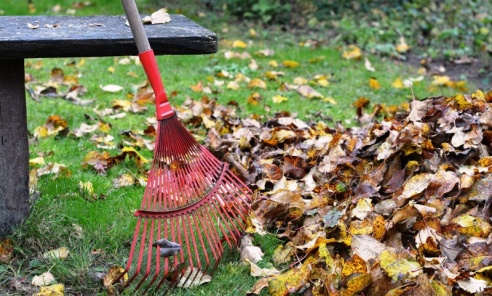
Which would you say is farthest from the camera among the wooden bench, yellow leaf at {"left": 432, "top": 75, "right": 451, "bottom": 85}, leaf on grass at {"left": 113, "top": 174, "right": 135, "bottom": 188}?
yellow leaf at {"left": 432, "top": 75, "right": 451, "bottom": 85}

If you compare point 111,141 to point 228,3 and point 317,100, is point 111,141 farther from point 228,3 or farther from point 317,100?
point 228,3

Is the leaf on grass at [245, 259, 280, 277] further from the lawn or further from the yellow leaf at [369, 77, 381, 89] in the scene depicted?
the yellow leaf at [369, 77, 381, 89]

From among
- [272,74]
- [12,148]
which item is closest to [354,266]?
[12,148]

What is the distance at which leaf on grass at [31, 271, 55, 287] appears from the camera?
92.0 inches

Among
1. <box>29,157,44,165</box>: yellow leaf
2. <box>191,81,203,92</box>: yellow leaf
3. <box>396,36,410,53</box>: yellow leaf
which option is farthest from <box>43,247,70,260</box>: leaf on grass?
<box>396,36,410,53</box>: yellow leaf

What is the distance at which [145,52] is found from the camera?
95.7 inches

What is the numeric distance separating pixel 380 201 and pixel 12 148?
56.0 inches

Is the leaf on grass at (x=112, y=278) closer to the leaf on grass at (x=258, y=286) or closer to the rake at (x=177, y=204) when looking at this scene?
the rake at (x=177, y=204)

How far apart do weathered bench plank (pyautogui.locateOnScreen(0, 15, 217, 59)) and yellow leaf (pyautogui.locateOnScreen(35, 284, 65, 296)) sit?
2.56 ft

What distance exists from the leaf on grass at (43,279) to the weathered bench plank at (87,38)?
76 centimetres

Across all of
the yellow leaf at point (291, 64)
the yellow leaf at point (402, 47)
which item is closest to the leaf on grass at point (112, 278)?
the yellow leaf at point (291, 64)

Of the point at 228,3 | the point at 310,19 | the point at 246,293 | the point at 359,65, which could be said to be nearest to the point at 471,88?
the point at 359,65

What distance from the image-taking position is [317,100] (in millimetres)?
4922

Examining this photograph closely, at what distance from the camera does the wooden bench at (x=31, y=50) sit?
7.63ft
